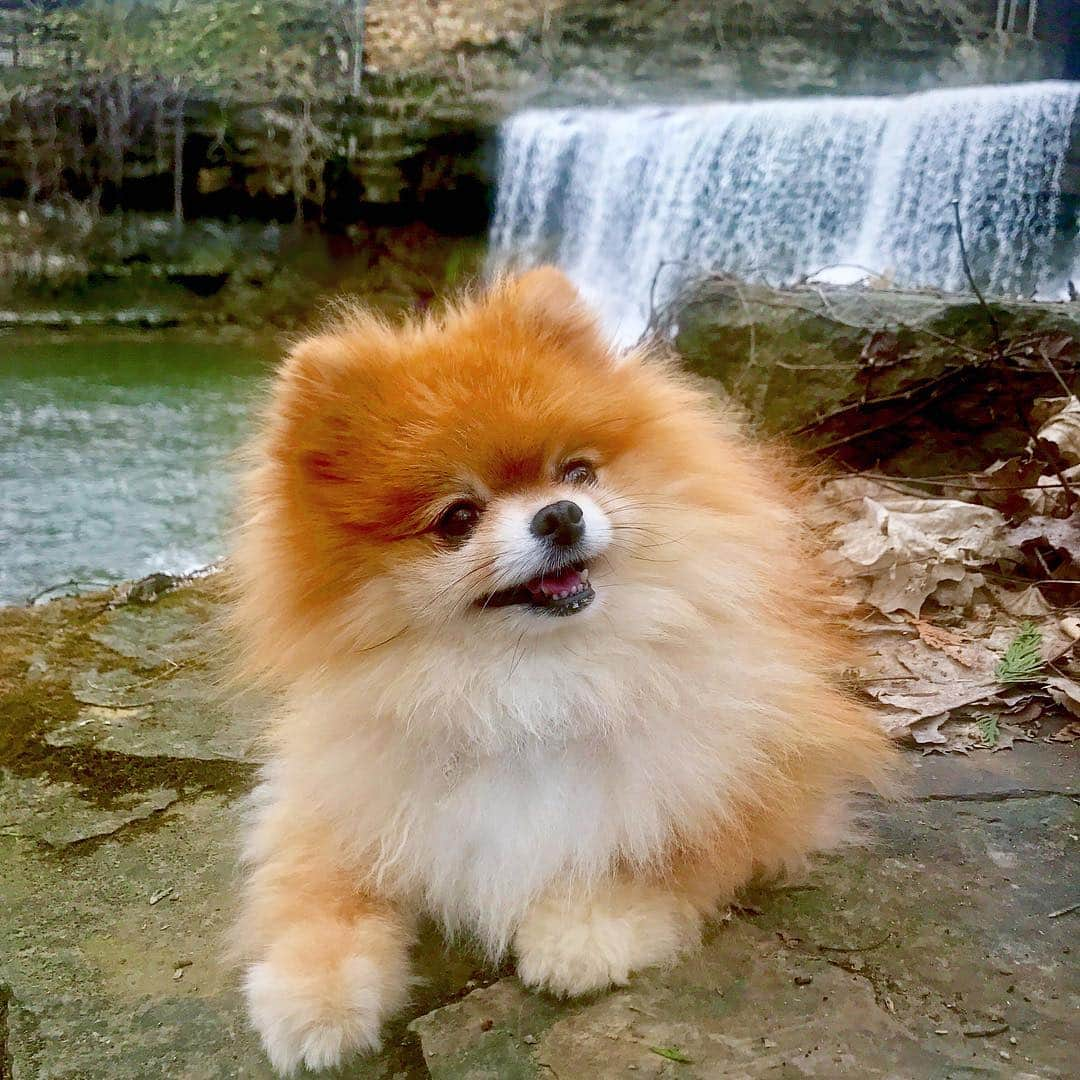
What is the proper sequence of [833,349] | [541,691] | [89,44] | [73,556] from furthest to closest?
[89,44]
[73,556]
[833,349]
[541,691]

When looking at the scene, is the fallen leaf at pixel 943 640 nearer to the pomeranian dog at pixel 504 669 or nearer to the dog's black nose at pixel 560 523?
the pomeranian dog at pixel 504 669

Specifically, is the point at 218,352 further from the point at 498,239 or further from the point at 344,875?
the point at 344,875

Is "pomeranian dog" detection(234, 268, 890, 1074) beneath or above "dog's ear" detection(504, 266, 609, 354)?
beneath

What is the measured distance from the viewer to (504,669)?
4.98 feet

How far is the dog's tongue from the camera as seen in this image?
1.50 m

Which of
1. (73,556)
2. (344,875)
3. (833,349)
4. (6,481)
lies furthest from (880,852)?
(6,481)

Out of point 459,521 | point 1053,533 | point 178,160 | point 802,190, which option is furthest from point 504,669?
point 178,160

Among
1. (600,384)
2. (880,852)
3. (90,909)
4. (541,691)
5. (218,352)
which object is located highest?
(600,384)

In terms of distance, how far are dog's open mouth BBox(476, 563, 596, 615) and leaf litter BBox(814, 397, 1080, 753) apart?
1010 mm

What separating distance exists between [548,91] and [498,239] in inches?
64.2

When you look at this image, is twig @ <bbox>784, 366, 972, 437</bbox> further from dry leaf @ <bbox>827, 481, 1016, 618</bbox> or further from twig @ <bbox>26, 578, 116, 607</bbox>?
twig @ <bbox>26, 578, 116, 607</bbox>

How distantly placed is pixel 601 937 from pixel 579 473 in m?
A: 0.72

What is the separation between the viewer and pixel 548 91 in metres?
10.3

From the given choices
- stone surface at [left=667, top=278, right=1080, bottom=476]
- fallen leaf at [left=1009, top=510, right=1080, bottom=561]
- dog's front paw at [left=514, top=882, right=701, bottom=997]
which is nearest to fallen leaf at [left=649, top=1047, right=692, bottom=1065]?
dog's front paw at [left=514, top=882, right=701, bottom=997]
